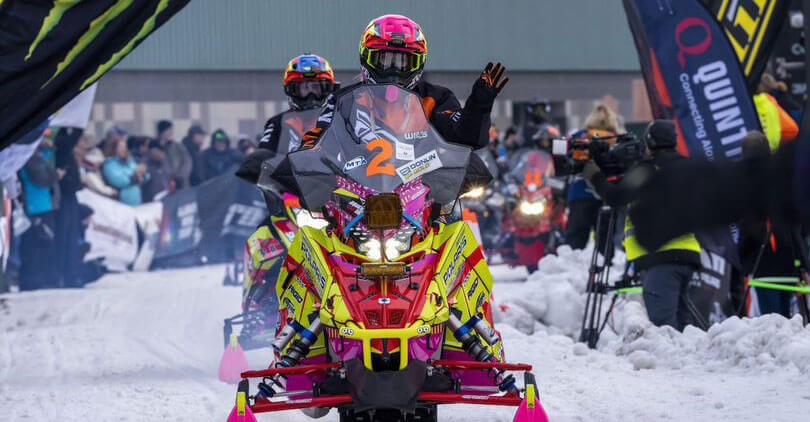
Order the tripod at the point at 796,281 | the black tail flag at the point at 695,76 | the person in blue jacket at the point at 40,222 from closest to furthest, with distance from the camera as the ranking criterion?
the tripod at the point at 796,281, the black tail flag at the point at 695,76, the person in blue jacket at the point at 40,222

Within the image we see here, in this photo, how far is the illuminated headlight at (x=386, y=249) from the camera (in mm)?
4938

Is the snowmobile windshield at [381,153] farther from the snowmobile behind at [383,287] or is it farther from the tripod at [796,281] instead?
the tripod at [796,281]

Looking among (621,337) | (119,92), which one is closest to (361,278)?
(621,337)

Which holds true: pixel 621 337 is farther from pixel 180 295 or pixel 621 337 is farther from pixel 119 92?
pixel 119 92

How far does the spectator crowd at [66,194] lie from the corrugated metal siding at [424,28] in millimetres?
2277

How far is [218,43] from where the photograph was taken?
1977 centimetres

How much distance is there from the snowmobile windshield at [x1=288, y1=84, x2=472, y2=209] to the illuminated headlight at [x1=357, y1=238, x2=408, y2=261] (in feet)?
0.85

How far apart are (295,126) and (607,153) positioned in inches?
86.7

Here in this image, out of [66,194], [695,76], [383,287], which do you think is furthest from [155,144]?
[383,287]

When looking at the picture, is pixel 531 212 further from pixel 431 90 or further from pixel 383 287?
pixel 383 287

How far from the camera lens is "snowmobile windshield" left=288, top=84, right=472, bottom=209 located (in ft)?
17.1

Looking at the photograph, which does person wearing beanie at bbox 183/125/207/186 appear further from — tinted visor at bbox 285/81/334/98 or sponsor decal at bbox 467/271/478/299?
sponsor decal at bbox 467/271/478/299

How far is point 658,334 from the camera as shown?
809cm

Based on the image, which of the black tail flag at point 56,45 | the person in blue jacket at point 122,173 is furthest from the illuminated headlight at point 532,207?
the black tail flag at point 56,45
